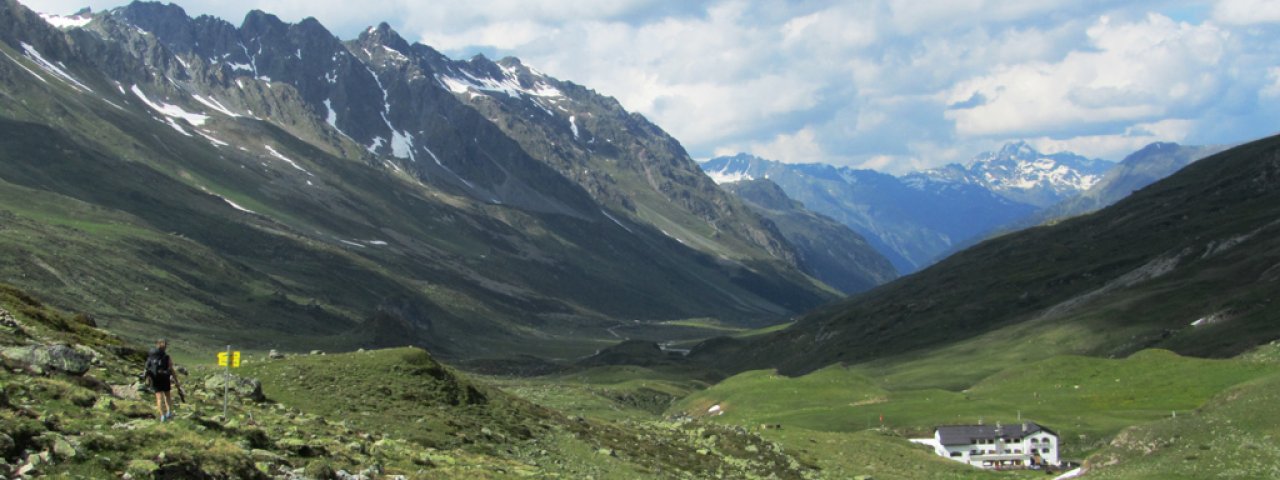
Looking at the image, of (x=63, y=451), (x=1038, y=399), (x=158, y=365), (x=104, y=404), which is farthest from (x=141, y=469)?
(x=1038, y=399)

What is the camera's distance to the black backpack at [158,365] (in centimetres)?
2912

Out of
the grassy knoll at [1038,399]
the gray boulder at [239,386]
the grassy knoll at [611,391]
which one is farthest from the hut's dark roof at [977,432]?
the gray boulder at [239,386]

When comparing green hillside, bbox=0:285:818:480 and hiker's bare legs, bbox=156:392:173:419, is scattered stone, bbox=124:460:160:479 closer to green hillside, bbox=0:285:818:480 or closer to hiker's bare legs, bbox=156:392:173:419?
green hillside, bbox=0:285:818:480

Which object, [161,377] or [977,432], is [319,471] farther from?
[977,432]

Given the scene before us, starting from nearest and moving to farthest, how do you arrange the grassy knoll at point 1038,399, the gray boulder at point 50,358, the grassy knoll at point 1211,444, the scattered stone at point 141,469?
the scattered stone at point 141,469 < the gray boulder at point 50,358 < the grassy knoll at point 1211,444 < the grassy knoll at point 1038,399

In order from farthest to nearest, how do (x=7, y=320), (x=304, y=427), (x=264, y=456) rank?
(x=304, y=427)
(x=7, y=320)
(x=264, y=456)

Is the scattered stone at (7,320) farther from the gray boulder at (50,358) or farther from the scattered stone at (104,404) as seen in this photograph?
the scattered stone at (104,404)

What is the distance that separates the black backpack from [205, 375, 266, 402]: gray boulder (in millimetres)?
10379

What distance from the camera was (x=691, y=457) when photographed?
5644 centimetres

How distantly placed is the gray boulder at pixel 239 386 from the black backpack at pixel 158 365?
409 inches

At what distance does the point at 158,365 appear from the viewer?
2955 cm

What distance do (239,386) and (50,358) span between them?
1030cm

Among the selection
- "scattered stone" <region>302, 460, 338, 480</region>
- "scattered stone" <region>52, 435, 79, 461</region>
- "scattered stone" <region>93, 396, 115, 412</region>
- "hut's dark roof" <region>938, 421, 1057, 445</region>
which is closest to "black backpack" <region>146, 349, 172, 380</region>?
"scattered stone" <region>93, 396, 115, 412</region>

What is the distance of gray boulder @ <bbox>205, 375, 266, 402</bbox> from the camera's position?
4055 cm
